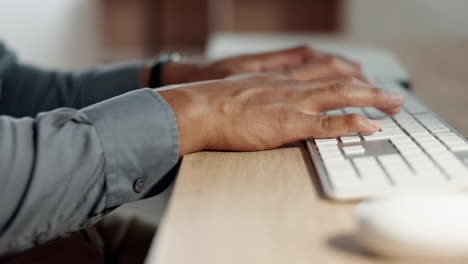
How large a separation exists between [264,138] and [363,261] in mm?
280

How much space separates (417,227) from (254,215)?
0.44 feet

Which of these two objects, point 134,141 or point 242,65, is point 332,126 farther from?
point 242,65

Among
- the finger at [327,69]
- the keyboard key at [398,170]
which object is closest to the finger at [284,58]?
the finger at [327,69]

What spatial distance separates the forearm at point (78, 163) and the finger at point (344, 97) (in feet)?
0.64

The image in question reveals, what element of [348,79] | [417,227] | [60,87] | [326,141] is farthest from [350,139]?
[60,87]

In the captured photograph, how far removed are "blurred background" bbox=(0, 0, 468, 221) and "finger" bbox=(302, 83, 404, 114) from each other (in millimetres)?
2145


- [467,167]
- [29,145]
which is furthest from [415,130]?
[29,145]

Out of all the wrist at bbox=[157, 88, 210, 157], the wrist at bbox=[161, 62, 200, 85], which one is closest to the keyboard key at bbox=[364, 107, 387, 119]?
the wrist at bbox=[157, 88, 210, 157]

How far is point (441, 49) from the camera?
5.77ft

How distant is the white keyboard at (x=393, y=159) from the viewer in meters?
0.48

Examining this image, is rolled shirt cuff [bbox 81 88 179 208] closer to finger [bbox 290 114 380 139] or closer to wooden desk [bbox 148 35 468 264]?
wooden desk [bbox 148 35 468 264]

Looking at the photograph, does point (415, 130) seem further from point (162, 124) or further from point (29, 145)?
point (29, 145)

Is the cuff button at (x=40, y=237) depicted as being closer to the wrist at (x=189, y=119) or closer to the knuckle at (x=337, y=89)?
the wrist at (x=189, y=119)

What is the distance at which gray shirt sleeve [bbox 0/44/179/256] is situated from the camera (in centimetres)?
53
